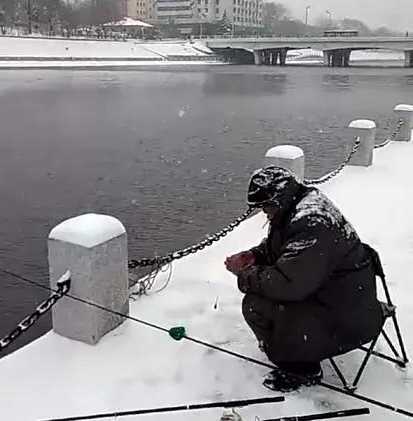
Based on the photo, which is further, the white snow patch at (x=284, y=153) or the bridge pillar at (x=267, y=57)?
the bridge pillar at (x=267, y=57)

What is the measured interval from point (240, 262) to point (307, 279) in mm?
587

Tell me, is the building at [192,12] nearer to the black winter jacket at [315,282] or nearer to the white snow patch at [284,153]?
the white snow patch at [284,153]

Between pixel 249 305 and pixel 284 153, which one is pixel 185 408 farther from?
pixel 284 153

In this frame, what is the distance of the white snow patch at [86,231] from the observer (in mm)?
4062

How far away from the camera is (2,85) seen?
116 ft

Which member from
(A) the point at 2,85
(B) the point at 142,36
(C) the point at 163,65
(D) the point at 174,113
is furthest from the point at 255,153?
(B) the point at 142,36

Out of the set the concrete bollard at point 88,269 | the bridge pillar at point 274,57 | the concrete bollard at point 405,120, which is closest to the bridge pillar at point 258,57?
the bridge pillar at point 274,57

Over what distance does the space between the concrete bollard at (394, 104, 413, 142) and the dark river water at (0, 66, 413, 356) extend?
5.13ft

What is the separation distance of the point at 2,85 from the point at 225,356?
1361 inches

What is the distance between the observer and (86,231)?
4090mm

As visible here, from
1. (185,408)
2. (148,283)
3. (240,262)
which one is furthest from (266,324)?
(148,283)

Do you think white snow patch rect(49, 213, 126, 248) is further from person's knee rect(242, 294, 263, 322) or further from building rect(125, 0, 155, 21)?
building rect(125, 0, 155, 21)

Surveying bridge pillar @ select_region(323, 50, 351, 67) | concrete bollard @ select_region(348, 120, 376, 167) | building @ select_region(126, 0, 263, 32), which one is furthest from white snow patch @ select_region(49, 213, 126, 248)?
building @ select_region(126, 0, 263, 32)

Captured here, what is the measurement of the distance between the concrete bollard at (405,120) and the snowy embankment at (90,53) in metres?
48.1
